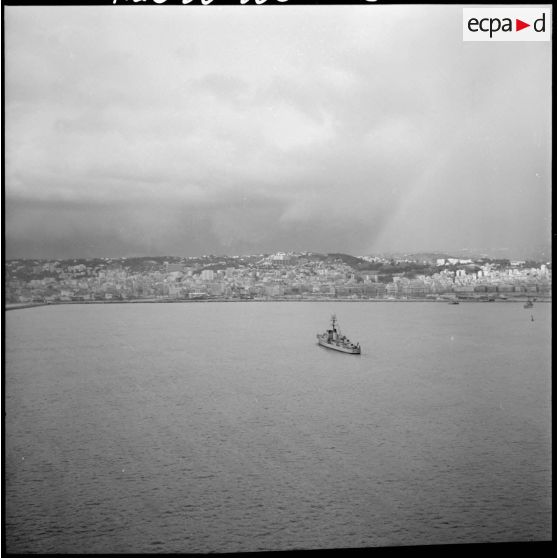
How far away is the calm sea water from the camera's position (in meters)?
5.72

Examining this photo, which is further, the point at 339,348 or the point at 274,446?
the point at 339,348

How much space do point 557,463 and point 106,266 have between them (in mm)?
16175

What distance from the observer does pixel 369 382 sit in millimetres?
11578

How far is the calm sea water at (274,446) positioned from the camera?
5.72m

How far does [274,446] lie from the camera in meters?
8.32

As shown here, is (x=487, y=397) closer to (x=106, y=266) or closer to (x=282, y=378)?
(x=282, y=378)

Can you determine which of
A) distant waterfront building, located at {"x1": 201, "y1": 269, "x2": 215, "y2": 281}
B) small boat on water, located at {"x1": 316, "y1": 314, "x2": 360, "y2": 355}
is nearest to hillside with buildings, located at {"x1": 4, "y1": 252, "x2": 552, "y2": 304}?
distant waterfront building, located at {"x1": 201, "y1": 269, "x2": 215, "y2": 281}

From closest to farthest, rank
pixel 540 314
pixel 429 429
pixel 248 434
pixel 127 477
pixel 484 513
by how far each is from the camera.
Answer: pixel 484 513, pixel 127 477, pixel 248 434, pixel 429 429, pixel 540 314

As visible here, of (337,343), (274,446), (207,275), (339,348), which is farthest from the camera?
(207,275)

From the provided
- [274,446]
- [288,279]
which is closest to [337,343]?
[288,279]

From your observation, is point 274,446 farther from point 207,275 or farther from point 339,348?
point 207,275

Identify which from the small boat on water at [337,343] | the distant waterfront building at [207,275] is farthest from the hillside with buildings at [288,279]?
the small boat on water at [337,343]

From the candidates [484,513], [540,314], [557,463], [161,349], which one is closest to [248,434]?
[484,513]

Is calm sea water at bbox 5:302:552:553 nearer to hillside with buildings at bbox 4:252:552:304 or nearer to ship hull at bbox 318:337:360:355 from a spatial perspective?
ship hull at bbox 318:337:360:355
